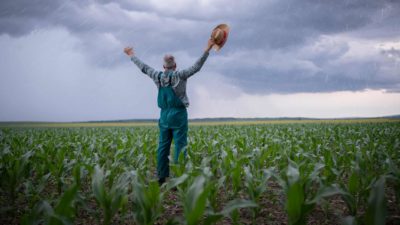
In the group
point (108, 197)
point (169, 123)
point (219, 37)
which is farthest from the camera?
point (169, 123)

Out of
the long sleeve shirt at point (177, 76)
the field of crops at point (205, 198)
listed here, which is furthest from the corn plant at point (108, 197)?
the long sleeve shirt at point (177, 76)

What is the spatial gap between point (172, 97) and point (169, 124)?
0.47m

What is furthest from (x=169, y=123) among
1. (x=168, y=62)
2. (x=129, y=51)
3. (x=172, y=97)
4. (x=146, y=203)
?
(x=146, y=203)

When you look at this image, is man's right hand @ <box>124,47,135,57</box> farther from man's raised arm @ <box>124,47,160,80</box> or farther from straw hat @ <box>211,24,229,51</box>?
straw hat @ <box>211,24,229,51</box>

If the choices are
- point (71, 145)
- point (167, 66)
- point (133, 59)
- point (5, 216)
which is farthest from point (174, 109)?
point (71, 145)

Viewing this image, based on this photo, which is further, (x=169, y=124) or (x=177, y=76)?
(x=169, y=124)

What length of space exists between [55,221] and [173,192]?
2.87m

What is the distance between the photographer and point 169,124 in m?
5.09

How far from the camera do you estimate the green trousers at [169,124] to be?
5.05 metres

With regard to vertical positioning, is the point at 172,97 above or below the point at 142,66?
below

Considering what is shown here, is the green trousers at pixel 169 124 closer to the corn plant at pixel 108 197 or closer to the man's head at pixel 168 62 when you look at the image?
the man's head at pixel 168 62

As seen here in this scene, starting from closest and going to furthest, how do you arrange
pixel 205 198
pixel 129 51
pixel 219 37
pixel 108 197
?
pixel 205 198, pixel 108 197, pixel 219 37, pixel 129 51

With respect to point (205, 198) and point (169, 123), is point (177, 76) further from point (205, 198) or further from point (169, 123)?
point (205, 198)

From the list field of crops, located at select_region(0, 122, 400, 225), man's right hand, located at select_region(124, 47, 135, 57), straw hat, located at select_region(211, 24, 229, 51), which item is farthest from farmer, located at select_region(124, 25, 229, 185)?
field of crops, located at select_region(0, 122, 400, 225)
